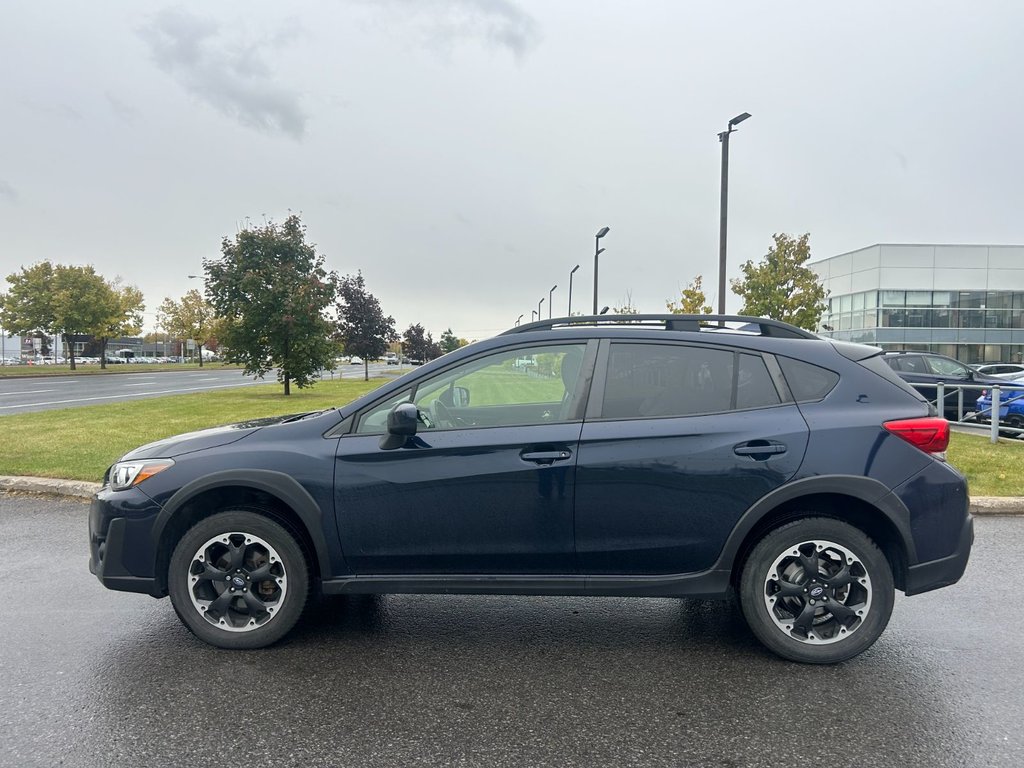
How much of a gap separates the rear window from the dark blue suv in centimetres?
1

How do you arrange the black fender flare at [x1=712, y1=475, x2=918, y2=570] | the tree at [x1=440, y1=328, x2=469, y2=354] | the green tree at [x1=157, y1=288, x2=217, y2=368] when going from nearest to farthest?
the black fender flare at [x1=712, y1=475, x2=918, y2=570] < the green tree at [x1=157, y1=288, x2=217, y2=368] < the tree at [x1=440, y1=328, x2=469, y2=354]

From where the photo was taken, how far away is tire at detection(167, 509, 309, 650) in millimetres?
3652

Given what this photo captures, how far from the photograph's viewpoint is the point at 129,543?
3686 millimetres

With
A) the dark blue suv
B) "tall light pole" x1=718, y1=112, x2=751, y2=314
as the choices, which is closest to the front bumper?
the dark blue suv

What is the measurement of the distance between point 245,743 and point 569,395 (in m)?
2.12

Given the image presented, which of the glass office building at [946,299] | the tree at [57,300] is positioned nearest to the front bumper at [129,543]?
the glass office building at [946,299]

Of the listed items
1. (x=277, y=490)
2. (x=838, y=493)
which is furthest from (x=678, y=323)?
(x=277, y=490)

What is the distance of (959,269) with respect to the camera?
4844 cm

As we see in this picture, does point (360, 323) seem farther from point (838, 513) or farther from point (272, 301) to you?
point (838, 513)

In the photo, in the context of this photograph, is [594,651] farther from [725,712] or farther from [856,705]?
[856,705]

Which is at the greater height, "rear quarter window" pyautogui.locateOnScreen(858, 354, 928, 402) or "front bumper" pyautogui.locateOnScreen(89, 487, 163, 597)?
"rear quarter window" pyautogui.locateOnScreen(858, 354, 928, 402)

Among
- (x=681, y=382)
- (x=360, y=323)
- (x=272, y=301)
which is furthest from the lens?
(x=360, y=323)

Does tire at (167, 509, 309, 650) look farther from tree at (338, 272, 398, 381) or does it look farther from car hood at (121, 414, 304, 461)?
tree at (338, 272, 398, 381)

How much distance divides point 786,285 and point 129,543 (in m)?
29.1
